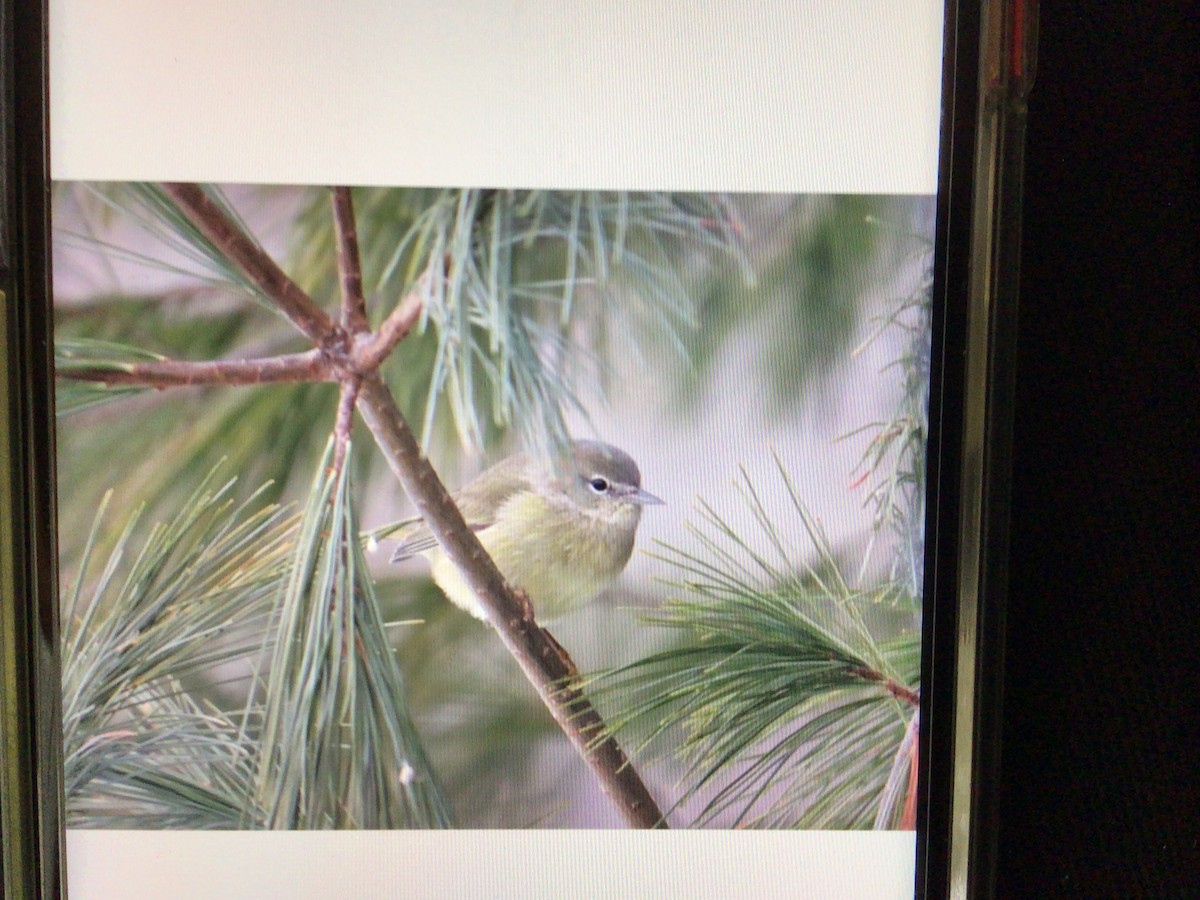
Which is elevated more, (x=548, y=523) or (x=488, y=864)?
(x=548, y=523)

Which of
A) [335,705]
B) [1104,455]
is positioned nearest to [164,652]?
[335,705]

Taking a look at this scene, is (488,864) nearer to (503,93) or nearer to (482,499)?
(482,499)

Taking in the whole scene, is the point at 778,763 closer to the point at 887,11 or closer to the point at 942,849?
the point at 942,849

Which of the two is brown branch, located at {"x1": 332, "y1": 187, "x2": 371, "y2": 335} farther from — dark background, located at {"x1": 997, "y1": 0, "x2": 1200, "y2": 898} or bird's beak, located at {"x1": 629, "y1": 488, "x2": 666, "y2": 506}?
dark background, located at {"x1": 997, "y1": 0, "x2": 1200, "y2": 898}

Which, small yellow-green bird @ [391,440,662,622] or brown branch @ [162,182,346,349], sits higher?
brown branch @ [162,182,346,349]

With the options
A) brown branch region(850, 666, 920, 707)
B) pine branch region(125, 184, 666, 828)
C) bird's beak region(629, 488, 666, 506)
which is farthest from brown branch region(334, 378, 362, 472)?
brown branch region(850, 666, 920, 707)

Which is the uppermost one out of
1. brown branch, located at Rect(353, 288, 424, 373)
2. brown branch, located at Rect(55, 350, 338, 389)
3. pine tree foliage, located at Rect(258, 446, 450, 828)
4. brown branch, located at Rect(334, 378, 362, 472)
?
brown branch, located at Rect(353, 288, 424, 373)
